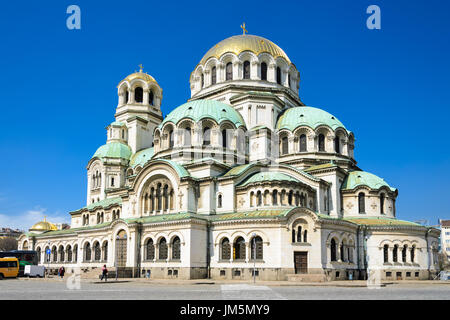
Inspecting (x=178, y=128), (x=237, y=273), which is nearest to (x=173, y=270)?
(x=237, y=273)

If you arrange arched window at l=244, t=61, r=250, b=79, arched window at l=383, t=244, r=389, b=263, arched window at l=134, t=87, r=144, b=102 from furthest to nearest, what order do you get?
arched window at l=134, t=87, r=144, b=102, arched window at l=244, t=61, r=250, b=79, arched window at l=383, t=244, r=389, b=263

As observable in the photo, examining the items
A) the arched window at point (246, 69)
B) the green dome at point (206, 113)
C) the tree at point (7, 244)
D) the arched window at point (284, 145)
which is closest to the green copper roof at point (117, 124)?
the green dome at point (206, 113)

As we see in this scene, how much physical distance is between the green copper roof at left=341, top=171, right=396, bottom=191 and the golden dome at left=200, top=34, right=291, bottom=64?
57.1 feet

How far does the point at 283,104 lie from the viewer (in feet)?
176

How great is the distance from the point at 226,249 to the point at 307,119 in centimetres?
1819

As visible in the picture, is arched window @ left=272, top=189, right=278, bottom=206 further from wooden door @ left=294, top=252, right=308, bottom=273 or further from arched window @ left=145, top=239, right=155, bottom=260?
arched window @ left=145, top=239, right=155, bottom=260

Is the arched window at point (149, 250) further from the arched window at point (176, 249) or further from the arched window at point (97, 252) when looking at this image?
the arched window at point (97, 252)

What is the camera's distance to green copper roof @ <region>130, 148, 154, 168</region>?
2267 inches

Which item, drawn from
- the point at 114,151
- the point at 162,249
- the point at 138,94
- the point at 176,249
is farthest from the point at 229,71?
the point at 176,249

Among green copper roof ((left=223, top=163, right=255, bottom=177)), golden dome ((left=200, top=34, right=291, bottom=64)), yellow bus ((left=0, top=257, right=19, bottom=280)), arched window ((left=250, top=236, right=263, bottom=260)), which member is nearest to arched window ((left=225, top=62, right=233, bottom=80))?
golden dome ((left=200, top=34, right=291, bottom=64))

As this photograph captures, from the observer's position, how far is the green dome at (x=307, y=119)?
4972 cm

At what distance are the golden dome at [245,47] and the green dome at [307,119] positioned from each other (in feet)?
27.2

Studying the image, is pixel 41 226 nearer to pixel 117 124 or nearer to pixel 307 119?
pixel 117 124

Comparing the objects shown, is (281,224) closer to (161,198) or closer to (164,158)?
(161,198)
